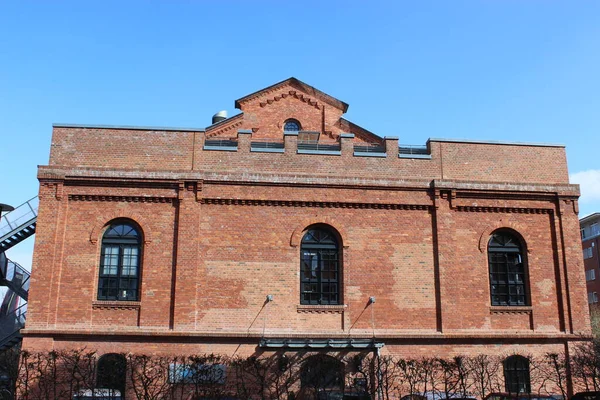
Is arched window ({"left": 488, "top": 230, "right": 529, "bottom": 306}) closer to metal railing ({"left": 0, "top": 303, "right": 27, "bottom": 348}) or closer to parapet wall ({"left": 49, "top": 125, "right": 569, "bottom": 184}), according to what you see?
parapet wall ({"left": 49, "top": 125, "right": 569, "bottom": 184})

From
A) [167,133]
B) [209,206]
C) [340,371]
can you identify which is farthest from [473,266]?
[167,133]

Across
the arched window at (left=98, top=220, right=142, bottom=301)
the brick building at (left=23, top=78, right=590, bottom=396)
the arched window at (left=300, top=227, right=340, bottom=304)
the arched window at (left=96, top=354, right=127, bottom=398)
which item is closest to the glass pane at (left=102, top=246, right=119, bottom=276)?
the arched window at (left=98, top=220, right=142, bottom=301)

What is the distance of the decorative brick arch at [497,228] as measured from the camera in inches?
788

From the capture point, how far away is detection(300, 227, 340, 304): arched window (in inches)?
754

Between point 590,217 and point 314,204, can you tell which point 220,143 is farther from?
point 590,217

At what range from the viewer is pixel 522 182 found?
20.7 metres

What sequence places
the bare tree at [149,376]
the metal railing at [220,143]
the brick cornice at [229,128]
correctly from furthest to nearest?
the brick cornice at [229,128] → the metal railing at [220,143] → the bare tree at [149,376]

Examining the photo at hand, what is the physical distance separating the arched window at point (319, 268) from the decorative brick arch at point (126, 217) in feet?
16.2

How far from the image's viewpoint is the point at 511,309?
19594mm

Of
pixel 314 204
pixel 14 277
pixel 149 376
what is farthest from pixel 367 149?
pixel 14 277

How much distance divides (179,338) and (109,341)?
2083mm

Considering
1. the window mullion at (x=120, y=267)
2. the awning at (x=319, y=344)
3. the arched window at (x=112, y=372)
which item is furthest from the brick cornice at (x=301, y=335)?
the window mullion at (x=120, y=267)

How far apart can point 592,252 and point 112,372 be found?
51.2 metres

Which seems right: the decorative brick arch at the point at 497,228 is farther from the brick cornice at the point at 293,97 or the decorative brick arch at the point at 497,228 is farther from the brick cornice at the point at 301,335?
the brick cornice at the point at 293,97
